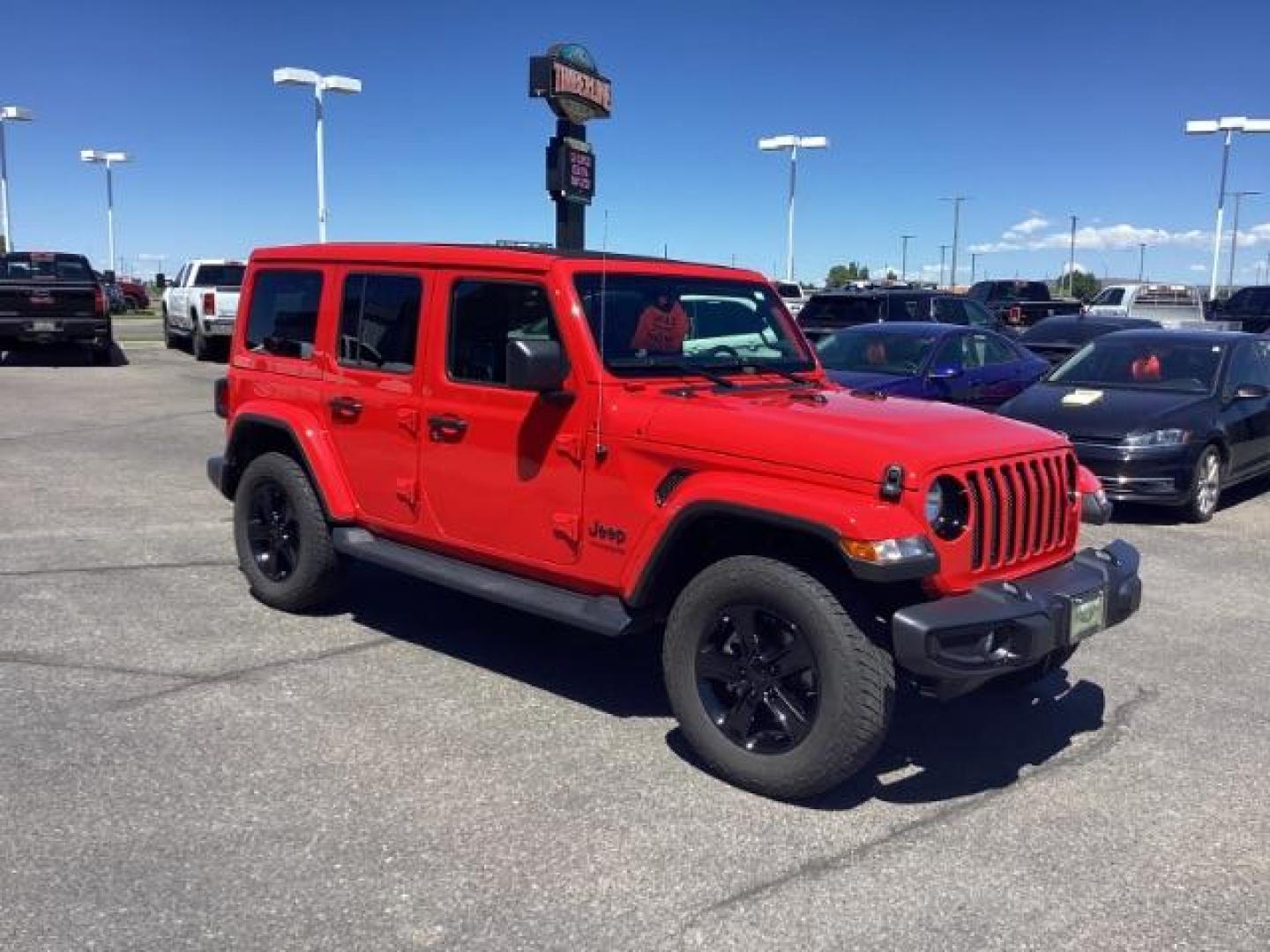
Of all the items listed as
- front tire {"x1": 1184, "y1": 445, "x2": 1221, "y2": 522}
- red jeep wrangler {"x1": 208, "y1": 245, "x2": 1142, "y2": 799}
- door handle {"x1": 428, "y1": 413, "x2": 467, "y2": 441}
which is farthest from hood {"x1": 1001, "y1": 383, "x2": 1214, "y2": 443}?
door handle {"x1": 428, "y1": 413, "x2": 467, "y2": 441}

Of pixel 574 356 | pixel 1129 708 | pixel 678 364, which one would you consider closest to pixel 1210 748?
pixel 1129 708

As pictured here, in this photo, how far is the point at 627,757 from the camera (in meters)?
4.15

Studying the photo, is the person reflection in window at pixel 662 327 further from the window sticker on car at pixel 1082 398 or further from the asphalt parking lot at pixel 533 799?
the window sticker on car at pixel 1082 398

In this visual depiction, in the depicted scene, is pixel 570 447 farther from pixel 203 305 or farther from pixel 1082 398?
pixel 203 305

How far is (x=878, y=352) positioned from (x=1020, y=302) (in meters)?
17.4

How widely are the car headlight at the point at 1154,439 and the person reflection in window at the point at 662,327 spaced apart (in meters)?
5.23

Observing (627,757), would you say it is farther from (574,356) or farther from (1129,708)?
(1129,708)

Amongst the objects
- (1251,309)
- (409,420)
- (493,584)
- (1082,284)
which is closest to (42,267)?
(409,420)

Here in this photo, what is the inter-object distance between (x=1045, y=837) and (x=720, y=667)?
1.19 m

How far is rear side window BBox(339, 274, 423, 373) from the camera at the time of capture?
5.09 meters

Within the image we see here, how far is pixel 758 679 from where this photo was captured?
387cm

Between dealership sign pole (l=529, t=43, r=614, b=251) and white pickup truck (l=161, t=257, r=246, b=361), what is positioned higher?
dealership sign pole (l=529, t=43, r=614, b=251)

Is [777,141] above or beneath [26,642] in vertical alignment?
above

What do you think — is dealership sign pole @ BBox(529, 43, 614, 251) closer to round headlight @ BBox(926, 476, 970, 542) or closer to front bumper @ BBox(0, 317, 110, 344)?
front bumper @ BBox(0, 317, 110, 344)
